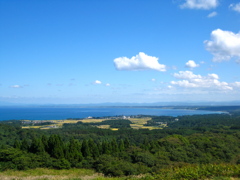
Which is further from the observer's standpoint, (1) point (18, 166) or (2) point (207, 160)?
(2) point (207, 160)

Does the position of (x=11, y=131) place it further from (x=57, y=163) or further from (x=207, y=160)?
(x=207, y=160)

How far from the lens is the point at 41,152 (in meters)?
24.0

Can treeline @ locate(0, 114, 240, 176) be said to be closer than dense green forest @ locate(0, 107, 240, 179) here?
No

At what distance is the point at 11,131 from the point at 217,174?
53.0 metres

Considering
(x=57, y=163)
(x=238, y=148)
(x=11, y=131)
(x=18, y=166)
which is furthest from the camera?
(x=11, y=131)

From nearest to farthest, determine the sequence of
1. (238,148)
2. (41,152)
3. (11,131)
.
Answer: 1. (41,152)
2. (238,148)
3. (11,131)

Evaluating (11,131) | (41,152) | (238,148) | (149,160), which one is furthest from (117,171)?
(11,131)

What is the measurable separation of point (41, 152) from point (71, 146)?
327cm

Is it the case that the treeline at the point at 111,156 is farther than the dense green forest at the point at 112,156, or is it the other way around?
the treeline at the point at 111,156

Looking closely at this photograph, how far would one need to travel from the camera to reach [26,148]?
27.1m

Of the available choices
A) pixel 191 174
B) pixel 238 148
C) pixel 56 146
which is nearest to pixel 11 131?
pixel 56 146

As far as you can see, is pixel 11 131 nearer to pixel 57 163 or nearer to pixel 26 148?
pixel 26 148

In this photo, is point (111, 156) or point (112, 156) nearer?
point (111, 156)

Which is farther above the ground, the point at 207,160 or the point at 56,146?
the point at 56,146
